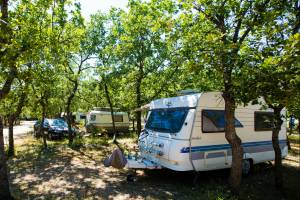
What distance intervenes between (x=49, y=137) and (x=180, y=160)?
15.7 m

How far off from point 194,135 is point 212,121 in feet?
3.18

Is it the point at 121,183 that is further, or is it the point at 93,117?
the point at 93,117

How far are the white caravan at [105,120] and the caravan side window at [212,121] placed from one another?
55.3 ft

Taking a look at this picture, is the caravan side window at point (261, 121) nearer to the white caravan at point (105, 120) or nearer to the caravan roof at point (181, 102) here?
the caravan roof at point (181, 102)

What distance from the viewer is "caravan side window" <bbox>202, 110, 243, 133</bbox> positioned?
830 centimetres

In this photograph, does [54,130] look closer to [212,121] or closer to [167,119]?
[167,119]

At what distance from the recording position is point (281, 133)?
1062cm

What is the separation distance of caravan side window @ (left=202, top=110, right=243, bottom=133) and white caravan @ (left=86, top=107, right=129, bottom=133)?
1684 cm

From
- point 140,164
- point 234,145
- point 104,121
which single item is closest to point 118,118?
point 104,121

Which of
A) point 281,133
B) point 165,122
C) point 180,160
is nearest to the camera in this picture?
point 180,160

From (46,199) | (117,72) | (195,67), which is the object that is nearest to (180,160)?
(195,67)

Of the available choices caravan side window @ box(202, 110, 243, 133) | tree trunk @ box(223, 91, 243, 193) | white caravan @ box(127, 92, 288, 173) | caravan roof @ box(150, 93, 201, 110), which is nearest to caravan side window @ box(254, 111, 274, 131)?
white caravan @ box(127, 92, 288, 173)

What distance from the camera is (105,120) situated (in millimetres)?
25047

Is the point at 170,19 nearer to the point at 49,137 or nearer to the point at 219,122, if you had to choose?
the point at 219,122
